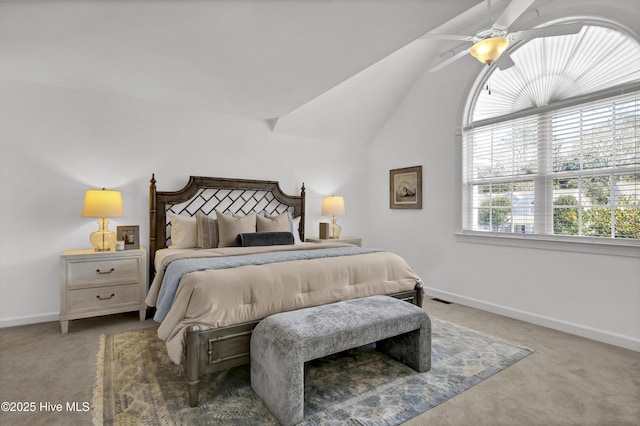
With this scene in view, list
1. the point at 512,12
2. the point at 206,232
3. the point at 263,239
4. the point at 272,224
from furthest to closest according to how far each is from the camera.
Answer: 1. the point at 272,224
2. the point at 206,232
3. the point at 263,239
4. the point at 512,12

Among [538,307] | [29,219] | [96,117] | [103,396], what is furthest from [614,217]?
[29,219]

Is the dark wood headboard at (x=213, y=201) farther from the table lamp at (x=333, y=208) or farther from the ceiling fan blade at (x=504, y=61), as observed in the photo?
the ceiling fan blade at (x=504, y=61)

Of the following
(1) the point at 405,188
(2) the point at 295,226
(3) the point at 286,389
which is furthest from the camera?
(1) the point at 405,188

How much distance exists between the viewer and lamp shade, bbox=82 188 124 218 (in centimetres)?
321

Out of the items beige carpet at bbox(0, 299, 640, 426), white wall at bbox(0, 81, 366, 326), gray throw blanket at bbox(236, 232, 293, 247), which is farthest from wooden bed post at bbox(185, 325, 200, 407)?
white wall at bbox(0, 81, 366, 326)

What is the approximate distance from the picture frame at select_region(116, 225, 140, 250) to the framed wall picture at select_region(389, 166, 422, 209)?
135 inches

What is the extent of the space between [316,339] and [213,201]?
112 inches

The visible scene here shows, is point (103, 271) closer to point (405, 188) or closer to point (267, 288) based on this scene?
point (267, 288)

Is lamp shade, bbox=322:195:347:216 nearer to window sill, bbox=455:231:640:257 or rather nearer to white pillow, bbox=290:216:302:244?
white pillow, bbox=290:216:302:244

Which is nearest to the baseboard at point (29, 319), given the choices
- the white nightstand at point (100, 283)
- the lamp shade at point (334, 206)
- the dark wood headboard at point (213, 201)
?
the white nightstand at point (100, 283)

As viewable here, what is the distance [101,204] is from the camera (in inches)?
128

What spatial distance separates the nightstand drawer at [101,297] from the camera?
3.10m

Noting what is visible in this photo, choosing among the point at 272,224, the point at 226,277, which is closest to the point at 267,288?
the point at 226,277

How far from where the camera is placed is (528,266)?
3.45 m
